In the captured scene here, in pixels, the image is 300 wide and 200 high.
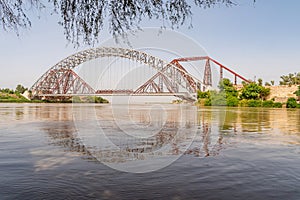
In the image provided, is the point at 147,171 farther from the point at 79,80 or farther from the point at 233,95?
the point at 79,80

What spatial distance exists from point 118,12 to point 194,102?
240 feet

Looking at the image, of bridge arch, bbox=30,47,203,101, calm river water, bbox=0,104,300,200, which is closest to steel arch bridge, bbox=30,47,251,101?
bridge arch, bbox=30,47,203,101

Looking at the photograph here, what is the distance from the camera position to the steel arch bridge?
7544 centimetres

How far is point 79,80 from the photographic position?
96062 millimetres

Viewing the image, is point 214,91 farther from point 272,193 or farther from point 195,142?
point 272,193

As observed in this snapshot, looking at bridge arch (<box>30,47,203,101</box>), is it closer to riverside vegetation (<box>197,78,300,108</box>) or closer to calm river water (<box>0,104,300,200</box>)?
riverside vegetation (<box>197,78,300,108</box>)

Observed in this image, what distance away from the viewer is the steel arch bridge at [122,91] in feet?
247

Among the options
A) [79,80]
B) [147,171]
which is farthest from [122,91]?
[147,171]

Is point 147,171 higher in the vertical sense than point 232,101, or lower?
lower

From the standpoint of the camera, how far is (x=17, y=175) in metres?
5.05

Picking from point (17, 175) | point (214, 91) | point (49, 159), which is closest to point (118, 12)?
point (17, 175)

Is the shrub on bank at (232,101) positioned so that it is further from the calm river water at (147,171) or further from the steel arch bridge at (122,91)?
the calm river water at (147,171)

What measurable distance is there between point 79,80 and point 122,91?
83.1 feet

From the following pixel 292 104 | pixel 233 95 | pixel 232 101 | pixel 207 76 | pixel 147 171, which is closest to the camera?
pixel 147 171
